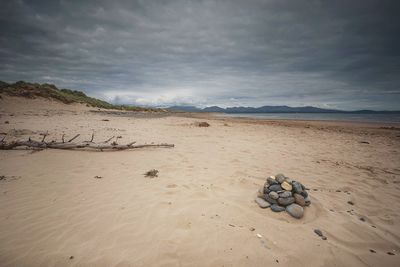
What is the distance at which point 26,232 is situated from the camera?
3.30 metres

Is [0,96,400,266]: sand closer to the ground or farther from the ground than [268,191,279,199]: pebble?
closer to the ground

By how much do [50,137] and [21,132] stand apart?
2499 mm

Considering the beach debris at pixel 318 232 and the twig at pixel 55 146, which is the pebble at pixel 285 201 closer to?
the beach debris at pixel 318 232

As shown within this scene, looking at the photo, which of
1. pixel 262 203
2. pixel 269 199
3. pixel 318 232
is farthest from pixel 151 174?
pixel 318 232

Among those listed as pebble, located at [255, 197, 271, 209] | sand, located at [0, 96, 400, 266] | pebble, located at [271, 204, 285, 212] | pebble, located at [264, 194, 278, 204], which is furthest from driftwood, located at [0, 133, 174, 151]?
pebble, located at [271, 204, 285, 212]

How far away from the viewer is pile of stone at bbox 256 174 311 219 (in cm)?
418

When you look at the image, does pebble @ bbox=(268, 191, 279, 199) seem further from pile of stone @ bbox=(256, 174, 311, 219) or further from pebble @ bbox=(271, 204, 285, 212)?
pebble @ bbox=(271, 204, 285, 212)

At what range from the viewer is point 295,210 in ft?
13.3

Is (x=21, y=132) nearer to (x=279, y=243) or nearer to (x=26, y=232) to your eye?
(x=26, y=232)

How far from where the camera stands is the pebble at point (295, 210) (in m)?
3.98

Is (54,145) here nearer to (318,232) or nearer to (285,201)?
(285,201)

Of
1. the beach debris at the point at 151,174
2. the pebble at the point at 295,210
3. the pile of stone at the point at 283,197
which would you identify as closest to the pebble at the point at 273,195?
the pile of stone at the point at 283,197

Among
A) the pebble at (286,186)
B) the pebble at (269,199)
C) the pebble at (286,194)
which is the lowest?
the pebble at (269,199)

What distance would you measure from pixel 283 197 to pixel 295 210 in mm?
337
